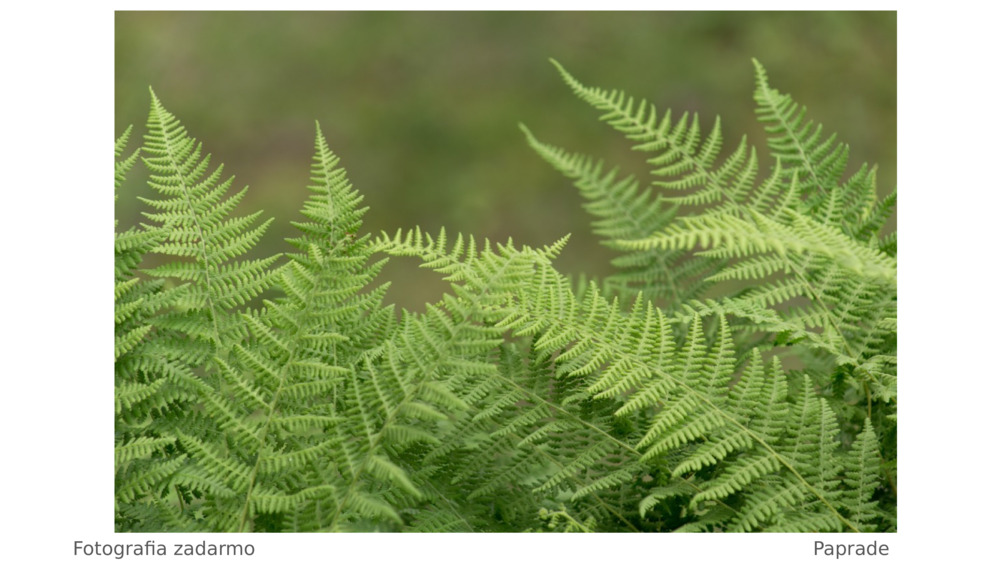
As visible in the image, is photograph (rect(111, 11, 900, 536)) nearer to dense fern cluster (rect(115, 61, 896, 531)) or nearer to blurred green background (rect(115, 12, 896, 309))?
dense fern cluster (rect(115, 61, 896, 531))

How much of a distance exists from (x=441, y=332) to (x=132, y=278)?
0.24 meters

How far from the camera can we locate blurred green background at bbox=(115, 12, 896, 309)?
8.32ft

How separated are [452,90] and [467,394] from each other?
2169 millimetres

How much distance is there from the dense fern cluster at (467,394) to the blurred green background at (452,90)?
1850mm

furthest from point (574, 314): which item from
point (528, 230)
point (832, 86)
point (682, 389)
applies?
point (832, 86)

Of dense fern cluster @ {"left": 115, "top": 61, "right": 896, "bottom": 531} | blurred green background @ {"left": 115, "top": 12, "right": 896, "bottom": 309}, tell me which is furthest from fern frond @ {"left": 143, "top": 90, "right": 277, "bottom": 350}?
blurred green background @ {"left": 115, "top": 12, "right": 896, "bottom": 309}

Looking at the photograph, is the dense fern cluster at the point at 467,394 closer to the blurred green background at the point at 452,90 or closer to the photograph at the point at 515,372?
the photograph at the point at 515,372

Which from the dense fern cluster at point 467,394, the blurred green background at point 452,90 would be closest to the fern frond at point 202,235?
the dense fern cluster at point 467,394

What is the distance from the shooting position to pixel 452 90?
8.70ft

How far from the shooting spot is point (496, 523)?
60 centimetres

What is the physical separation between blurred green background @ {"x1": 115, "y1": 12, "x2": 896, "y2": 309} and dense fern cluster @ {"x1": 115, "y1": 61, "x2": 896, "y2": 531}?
1.85 meters

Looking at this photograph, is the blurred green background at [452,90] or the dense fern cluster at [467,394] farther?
the blurred green background at [452,90]

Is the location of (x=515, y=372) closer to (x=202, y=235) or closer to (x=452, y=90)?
(x=202, y=235)

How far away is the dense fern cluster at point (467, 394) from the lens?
549 mm
